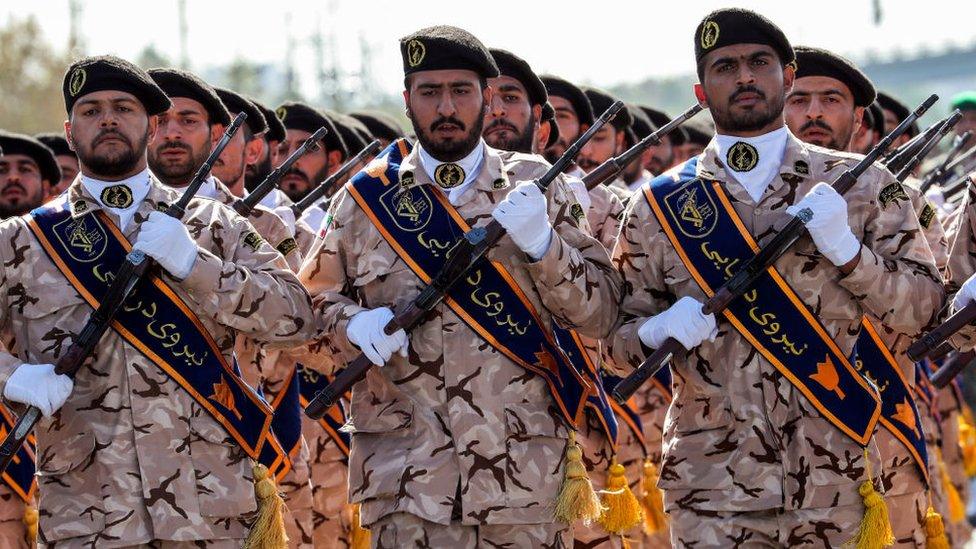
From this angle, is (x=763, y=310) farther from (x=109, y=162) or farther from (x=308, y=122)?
(x=308, y=122)

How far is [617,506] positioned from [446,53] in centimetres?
216

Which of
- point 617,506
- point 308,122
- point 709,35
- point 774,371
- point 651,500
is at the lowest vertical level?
point 651,500

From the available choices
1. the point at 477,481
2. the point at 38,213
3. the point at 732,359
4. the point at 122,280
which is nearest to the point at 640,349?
the point at 732,359

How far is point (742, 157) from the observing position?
7.30 meters

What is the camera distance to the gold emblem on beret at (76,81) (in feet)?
24.9

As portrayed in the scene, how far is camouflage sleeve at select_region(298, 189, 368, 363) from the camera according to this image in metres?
7.58

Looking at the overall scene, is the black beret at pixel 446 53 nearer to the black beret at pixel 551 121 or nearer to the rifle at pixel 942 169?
the black beret at pixel 551 121

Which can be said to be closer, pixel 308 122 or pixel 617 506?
pixel 617 506

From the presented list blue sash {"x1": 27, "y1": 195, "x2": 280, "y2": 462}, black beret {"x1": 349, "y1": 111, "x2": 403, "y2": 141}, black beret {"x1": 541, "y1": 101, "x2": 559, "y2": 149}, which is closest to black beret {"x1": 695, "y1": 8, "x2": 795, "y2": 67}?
blue sash {"x1": 27, "y1": 195, "x2": 280, "y2": 462}

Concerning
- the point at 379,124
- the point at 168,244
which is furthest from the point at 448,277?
the point at 379,124

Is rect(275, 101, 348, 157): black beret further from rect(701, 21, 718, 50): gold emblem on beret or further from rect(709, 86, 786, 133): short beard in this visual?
rect(709, 86, 786, 133): short beard

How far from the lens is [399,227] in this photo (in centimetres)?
750

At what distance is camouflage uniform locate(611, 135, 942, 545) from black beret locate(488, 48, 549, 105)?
219cm

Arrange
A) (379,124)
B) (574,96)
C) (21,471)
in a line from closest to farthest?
(21,471) < (574,96) < (379,124)
